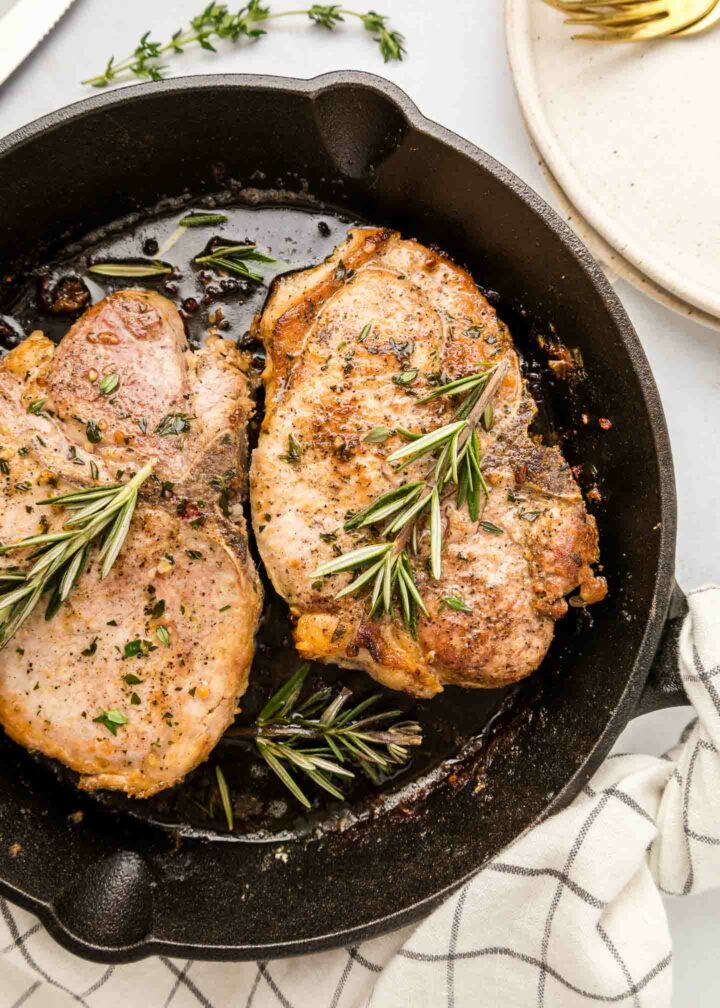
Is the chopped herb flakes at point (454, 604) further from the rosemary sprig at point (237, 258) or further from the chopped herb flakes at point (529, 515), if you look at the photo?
the rosemary sprig at point (237, 258)

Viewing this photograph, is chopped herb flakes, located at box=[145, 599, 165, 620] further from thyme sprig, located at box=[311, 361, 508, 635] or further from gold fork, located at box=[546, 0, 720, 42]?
gold fork, located at box=[546, 0, 720, 42]

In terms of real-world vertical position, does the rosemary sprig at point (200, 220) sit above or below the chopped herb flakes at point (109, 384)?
above

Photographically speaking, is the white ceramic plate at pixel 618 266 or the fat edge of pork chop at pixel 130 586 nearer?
the fat edge of pork chop at pixel 130 586

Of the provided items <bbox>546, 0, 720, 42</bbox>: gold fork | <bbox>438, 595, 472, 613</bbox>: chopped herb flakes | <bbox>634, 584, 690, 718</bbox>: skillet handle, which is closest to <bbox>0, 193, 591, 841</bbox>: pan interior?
<bbox>634, 584, 690, 718</bbox>: skillet handle

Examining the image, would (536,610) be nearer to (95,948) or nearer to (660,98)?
(95,948)

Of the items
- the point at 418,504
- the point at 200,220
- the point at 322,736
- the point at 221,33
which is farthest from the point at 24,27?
the point at 322,736

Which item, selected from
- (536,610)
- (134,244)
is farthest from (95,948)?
(134,244)

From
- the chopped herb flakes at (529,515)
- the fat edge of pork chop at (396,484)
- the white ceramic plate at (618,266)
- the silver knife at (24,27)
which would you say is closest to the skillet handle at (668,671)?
the fat edge of pork chop at (396,484)
